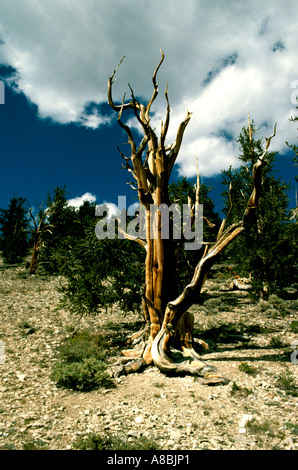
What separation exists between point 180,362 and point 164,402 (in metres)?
2.20

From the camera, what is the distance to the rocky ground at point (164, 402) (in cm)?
411

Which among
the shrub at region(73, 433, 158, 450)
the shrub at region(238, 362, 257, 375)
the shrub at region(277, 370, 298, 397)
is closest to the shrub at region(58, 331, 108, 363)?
the shrub at region(238, 362, 257, 375)

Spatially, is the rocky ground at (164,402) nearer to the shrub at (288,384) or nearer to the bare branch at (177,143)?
the shrub at (288,384)

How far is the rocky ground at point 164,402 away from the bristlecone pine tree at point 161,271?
2.21 ft

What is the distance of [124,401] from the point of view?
541cm

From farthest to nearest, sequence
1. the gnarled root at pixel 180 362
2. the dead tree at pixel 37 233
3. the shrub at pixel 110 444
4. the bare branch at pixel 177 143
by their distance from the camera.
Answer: the dead tree at pixel 37 233 → the bare branch at pixel 177 143 → the gnarled root at pixel 180 362 → the shrub at pixel 110 444

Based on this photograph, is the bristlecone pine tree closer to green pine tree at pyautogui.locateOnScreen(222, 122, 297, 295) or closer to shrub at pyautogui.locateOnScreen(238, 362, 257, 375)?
shrub at pyautogui.locateOnScreen(238, 362, 257, 375)

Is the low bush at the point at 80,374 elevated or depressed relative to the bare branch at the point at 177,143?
depressed

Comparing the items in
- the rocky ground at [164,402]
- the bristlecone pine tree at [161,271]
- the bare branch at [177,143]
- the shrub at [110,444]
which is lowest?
the rocky ground at [164,402]

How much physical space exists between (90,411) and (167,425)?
137cm

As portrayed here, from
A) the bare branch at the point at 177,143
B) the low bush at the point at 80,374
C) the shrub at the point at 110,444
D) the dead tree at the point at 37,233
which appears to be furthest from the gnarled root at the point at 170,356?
the dead tree at the point at 37,233

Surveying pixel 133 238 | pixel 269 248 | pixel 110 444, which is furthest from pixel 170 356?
pixel 269 248

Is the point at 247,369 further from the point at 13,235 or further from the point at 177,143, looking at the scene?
the point at 13,235

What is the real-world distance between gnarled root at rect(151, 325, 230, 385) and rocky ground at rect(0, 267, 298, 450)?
0.64ft
